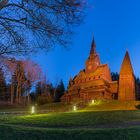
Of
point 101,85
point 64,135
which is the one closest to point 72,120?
point 64,135

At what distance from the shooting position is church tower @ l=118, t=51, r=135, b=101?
46844mm

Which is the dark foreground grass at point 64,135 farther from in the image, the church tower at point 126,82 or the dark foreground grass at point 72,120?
the church tower at point 126,82

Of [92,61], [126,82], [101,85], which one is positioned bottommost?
[101,85]

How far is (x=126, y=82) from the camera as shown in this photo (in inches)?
1871

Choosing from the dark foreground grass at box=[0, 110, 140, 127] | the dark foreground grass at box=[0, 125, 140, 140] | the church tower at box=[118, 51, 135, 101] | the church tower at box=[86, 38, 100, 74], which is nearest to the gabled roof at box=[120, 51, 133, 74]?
the church tower at box=[118, 51, 135, 101]

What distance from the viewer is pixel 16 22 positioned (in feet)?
23.9

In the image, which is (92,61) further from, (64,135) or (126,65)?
(64,135)

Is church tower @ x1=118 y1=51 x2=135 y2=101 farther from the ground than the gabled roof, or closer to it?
closer to it

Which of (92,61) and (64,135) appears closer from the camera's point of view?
(64,135)

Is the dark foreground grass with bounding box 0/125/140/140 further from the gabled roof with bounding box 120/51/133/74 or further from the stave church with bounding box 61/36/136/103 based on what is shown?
the gabled roof with bounding box 120/51/133/74

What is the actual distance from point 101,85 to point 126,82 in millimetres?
4818

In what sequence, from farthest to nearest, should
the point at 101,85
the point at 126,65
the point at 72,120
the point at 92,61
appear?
the point at 92,61
the point at 126,65
the point at 101,85
the point at 72,120

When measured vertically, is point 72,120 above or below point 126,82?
below

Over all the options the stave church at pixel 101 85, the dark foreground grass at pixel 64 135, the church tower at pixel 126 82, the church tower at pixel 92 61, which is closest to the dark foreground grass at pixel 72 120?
the dark foreground grass at pixel 64 135
